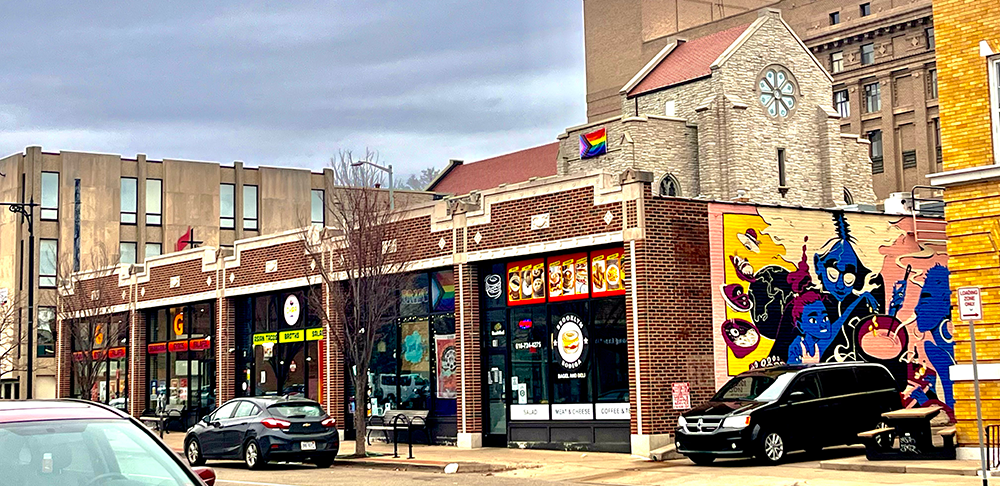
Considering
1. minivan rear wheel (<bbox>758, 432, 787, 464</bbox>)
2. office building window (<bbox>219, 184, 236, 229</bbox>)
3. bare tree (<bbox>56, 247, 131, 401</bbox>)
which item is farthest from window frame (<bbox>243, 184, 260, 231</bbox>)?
minivan rear wheel (<bbox>758, 432, 787, 464</bbox>)

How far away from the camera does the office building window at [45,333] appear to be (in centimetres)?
5856

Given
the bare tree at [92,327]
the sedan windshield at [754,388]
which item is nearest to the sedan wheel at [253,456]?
the sedan windshield at [754,388]

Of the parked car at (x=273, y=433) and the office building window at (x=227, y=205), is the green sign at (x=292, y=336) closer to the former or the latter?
the parked car at (x=273, y=433)

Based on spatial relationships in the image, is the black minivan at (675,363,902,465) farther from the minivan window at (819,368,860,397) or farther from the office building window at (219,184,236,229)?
the office building window at (219,184,236,229)

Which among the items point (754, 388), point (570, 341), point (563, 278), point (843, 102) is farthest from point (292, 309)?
point (843, 102)

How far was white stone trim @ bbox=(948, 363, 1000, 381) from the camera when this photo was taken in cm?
1848

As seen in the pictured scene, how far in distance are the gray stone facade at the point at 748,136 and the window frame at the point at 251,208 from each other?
21.4 meters

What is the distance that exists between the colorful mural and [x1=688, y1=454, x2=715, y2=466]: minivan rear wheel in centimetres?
335

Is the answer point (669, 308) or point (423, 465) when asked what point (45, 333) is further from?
point (669, 308)

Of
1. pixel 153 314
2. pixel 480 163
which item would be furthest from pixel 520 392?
pixel 480 163

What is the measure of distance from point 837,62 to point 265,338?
175 ft

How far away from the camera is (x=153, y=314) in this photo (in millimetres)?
41812

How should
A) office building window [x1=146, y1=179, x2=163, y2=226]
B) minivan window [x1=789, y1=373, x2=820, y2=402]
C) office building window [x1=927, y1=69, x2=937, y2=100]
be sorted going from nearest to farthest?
minivan window [x1=789, y1=373, x2=820, y2=402]
office building window [x1=146, y1=179, x2=163, y2=226]
office building window [x1=927, y1=69, x2=937, y2=100]

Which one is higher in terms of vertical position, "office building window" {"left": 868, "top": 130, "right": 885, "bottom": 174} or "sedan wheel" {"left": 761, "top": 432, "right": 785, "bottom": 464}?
"office building window" {"left": 868, "top": 130, "right": 885, "bottom": 174}
